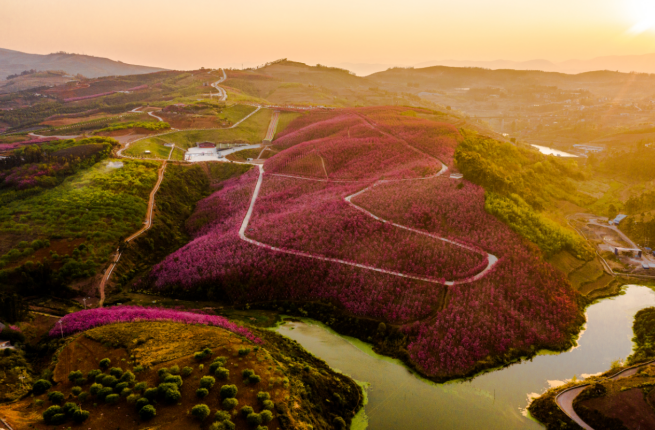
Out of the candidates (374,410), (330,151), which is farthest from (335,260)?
(330,151)

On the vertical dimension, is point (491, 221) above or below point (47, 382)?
above

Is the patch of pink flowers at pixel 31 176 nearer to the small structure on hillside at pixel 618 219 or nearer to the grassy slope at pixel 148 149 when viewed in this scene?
the grassy slope at pixel 148 149

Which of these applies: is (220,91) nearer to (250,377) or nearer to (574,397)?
(250,377)

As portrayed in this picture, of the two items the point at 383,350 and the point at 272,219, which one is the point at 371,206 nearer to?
the point at 272,219

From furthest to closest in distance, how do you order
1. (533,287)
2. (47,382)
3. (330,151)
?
(330,151)
(533,287)
(47,382)

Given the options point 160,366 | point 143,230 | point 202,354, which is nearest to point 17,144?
point 143,230

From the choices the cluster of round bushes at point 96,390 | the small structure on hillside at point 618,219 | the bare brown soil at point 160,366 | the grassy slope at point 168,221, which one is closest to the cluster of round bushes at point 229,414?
the bare brown soil at point 160,366

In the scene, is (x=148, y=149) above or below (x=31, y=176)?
above
